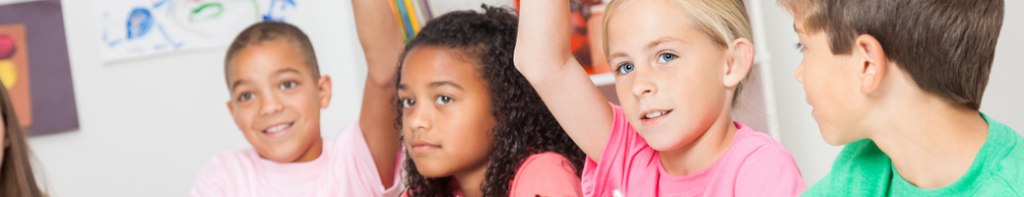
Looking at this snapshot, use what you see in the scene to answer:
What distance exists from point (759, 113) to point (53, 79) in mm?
1144

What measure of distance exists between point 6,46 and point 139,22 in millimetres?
222

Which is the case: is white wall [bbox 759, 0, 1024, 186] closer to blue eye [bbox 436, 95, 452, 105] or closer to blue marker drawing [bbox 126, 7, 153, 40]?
blue eye [bbox 436, 95, 452, 105]

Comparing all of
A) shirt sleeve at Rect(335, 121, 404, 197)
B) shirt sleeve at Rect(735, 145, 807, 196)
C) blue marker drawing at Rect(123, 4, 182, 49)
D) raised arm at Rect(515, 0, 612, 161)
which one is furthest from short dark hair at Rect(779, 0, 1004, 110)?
blue marker drawing at Rect(123, 4, 182, 49)

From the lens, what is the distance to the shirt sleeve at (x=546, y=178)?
868mm

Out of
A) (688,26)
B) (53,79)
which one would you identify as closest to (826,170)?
(688,26)

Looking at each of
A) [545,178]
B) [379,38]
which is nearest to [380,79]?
[379,38]

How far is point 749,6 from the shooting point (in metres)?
1.20

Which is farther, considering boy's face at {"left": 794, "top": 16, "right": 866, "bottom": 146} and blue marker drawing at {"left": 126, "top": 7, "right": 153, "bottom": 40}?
blue marker drawing at {"left": 126, "top": 7, "right": 153, "bottom": 40}

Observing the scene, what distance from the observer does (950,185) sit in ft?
1.84

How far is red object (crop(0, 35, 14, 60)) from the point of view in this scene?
122 centimetres

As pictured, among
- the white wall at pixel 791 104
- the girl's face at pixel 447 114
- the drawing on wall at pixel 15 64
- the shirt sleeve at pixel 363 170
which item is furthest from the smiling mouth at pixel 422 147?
the drawing on wall at pixel 15 64

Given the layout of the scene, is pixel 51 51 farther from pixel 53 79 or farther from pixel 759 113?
pixel 759 113

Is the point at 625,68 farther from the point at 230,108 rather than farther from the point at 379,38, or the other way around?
the point at 230,108

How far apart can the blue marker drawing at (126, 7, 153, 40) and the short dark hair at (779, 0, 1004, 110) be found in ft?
3.53
